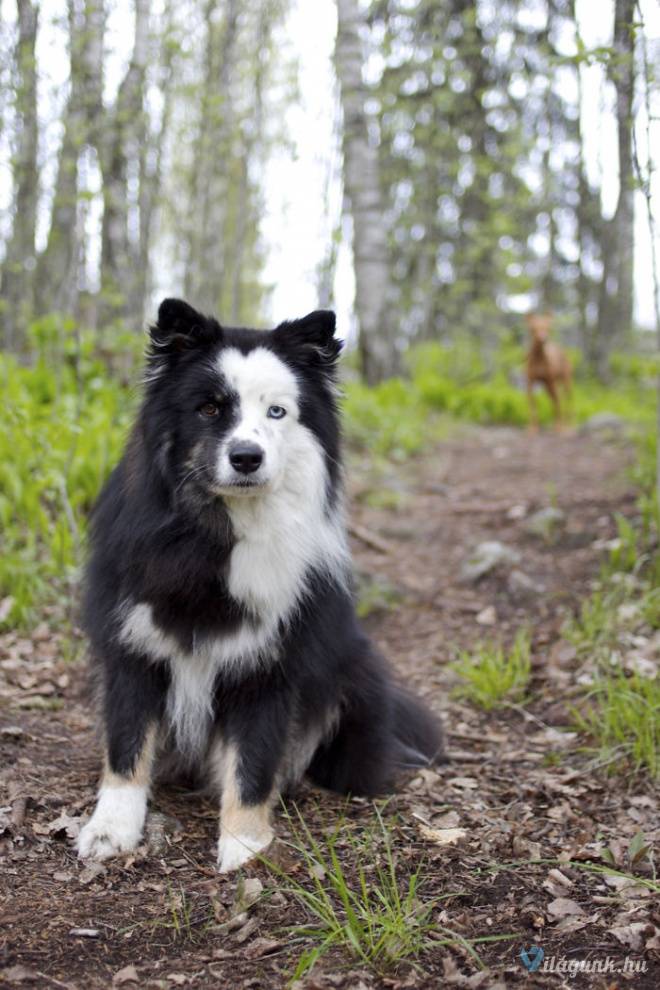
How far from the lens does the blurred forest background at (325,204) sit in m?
5.40

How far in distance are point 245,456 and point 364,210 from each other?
7954 mm

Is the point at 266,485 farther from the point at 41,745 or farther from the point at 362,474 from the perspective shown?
the point at 362,474

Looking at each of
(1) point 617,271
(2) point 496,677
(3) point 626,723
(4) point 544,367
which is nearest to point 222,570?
(3) point 626,723

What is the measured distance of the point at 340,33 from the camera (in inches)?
357

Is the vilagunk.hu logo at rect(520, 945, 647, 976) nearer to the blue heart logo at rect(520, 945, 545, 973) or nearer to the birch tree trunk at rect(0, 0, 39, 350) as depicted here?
the blue heart logo at rect(520, 945, 545, 973)

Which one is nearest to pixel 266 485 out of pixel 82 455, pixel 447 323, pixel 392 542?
pixel 82 455

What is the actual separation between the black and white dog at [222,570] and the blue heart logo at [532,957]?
0.91 m

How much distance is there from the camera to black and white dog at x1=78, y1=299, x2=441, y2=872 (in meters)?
2.92

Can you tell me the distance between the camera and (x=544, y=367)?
10.7 meters

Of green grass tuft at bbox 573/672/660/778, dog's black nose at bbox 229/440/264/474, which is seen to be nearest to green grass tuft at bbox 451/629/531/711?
green grass tuft at bbox 573/672/660/778

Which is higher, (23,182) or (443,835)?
(23,182)

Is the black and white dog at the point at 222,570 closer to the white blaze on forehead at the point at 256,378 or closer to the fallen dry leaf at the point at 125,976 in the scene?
the white blaze on forehead at the point at 256,378

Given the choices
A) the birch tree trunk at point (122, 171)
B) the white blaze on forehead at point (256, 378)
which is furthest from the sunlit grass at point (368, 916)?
the birch tree trunk at point (122, 171)

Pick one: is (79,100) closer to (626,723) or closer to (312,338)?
(312,338)
